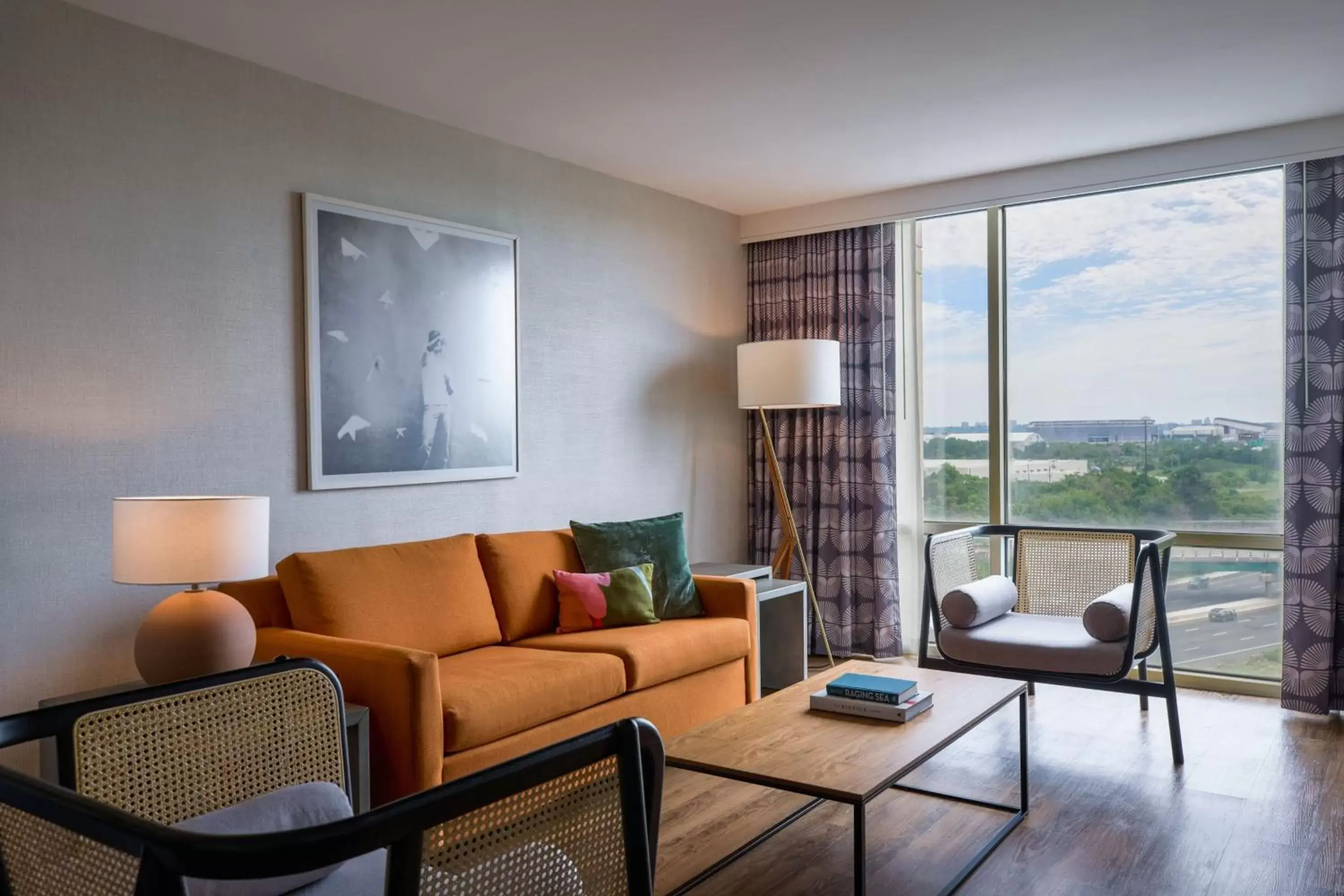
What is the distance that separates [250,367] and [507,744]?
156 cm

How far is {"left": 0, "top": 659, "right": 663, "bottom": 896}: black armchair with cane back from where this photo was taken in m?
1.06

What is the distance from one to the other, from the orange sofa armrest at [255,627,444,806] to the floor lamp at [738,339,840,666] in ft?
8.14

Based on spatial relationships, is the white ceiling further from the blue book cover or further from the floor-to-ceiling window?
the blue book cover

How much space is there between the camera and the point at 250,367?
3.50 m

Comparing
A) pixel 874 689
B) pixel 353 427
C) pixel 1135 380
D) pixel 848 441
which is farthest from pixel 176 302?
pixel 1135 380

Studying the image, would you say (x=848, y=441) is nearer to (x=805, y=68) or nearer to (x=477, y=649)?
(x=805, y=68)

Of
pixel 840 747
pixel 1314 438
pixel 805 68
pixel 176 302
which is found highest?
pixel 805 68

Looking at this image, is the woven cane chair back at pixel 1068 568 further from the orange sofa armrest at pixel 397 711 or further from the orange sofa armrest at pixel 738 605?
the orange sofa armrest at pixel 397 711

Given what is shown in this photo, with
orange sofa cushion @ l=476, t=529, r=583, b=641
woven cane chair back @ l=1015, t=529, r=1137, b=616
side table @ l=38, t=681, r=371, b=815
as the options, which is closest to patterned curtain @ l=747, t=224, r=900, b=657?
woven cane chair back @ l=1015, t=529, r=1137, b=616

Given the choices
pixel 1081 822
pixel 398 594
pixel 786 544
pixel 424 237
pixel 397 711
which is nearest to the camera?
pixel 397 711

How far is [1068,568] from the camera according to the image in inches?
173

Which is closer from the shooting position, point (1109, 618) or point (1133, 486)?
point (1109, 618)

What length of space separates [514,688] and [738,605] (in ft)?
4.58

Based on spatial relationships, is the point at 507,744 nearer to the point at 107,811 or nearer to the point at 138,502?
the point at 138,502
